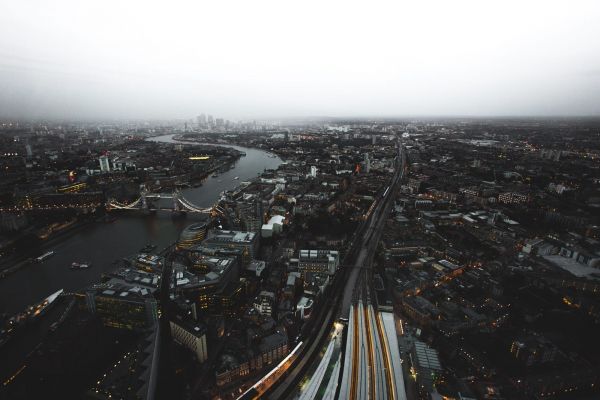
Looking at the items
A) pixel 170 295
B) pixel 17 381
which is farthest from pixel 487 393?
pixel 17 381

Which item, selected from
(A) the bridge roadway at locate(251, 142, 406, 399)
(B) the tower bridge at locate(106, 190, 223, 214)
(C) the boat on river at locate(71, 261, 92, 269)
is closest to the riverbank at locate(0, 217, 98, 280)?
(C) the boat on river at locate(71, 261, 92, 269)


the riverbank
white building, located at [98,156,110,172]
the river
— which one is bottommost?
the river

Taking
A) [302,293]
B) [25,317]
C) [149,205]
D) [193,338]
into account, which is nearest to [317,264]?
[302,293]

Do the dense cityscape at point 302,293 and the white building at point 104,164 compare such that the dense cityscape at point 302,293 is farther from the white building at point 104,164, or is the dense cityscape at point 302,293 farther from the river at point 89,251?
the white building at point 104,164

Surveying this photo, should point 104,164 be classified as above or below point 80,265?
above

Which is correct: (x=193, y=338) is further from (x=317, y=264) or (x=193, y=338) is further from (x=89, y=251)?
(x=89, y=251)

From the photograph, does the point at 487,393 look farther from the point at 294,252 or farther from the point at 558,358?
the point at 294,252

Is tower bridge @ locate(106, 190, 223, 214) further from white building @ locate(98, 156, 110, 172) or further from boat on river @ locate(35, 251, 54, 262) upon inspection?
white building @ locate(98, 156, 110, 172)

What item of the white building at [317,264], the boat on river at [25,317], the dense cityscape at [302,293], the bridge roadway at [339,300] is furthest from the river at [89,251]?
the bridge roadway at [339,300]
